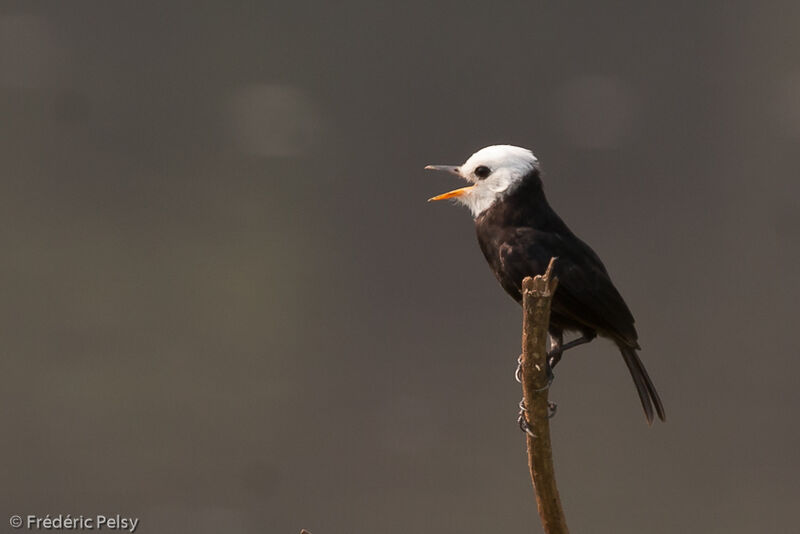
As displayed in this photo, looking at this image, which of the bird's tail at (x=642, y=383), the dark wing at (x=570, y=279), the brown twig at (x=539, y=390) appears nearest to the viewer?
Result: the brown twig at (x=539, y=390)

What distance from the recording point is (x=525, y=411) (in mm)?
1918

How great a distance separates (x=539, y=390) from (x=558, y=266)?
1.24 feet

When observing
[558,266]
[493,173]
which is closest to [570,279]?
[558,266]

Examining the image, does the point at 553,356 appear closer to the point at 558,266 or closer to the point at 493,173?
the point at 558,266

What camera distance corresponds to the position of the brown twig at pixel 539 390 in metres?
1.77

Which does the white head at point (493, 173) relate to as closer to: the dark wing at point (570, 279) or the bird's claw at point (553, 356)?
the dark wing at point (570, 279)

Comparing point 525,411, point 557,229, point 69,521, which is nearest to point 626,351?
point 557,229

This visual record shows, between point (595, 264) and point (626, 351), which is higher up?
point (595, 264)

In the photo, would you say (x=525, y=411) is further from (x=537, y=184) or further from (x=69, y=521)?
(x=69, y=521)

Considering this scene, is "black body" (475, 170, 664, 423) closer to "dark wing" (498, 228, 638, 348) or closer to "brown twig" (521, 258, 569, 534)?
"dark wing" (498, 228, 638, 348)

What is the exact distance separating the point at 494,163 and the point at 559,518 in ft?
2.59

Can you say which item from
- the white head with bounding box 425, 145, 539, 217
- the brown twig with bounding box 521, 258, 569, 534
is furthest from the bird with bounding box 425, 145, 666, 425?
the brown twig with bounding box 521, 258, 569, 534

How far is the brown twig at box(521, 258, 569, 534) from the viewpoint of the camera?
1.77m

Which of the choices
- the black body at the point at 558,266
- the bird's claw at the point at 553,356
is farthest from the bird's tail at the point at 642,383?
the bird's claw at the point at 553,356
